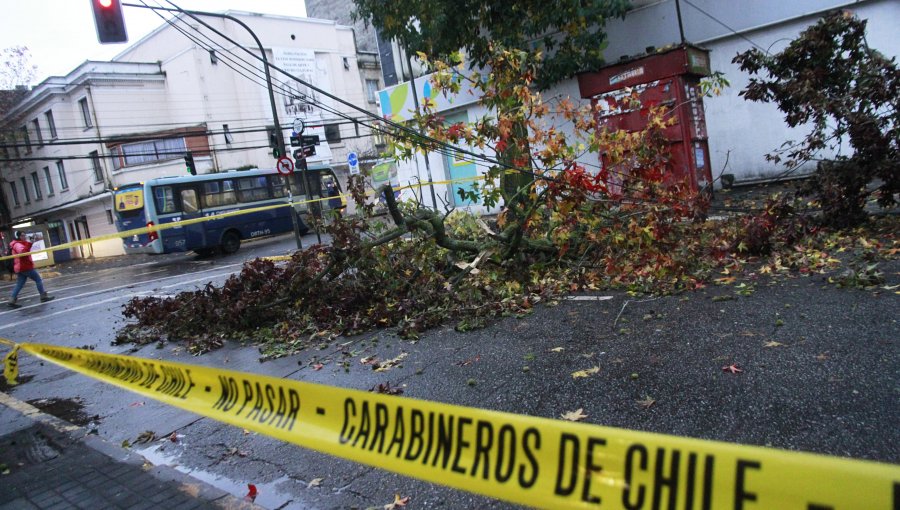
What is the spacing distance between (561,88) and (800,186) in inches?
320

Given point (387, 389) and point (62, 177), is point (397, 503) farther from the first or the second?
point (62, 177)

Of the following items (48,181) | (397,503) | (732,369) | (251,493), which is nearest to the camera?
(397,503)

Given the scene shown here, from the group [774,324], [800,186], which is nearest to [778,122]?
[800,186]

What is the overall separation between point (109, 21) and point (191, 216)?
36.9ft

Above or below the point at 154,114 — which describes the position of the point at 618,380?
below

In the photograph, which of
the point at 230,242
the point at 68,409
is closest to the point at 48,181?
the point at 230,242

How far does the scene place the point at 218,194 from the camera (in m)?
21.7

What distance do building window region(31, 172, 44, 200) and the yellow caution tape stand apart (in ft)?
144

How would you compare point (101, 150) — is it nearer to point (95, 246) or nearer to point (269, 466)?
point (95, 246)

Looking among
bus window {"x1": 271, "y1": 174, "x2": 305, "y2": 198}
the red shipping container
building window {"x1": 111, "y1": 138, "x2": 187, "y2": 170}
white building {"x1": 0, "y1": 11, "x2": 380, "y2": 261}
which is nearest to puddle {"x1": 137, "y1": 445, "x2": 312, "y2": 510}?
Result: the red shipping container

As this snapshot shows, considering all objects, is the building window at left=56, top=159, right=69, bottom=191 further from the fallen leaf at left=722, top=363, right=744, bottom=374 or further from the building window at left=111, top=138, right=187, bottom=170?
the fallen leaf at left=722, top=363, right=744, bottom=374

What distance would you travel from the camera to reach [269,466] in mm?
3621

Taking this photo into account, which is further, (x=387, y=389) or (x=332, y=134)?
(x=332, y=134)

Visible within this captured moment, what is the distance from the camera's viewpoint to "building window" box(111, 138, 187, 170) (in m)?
31.2
